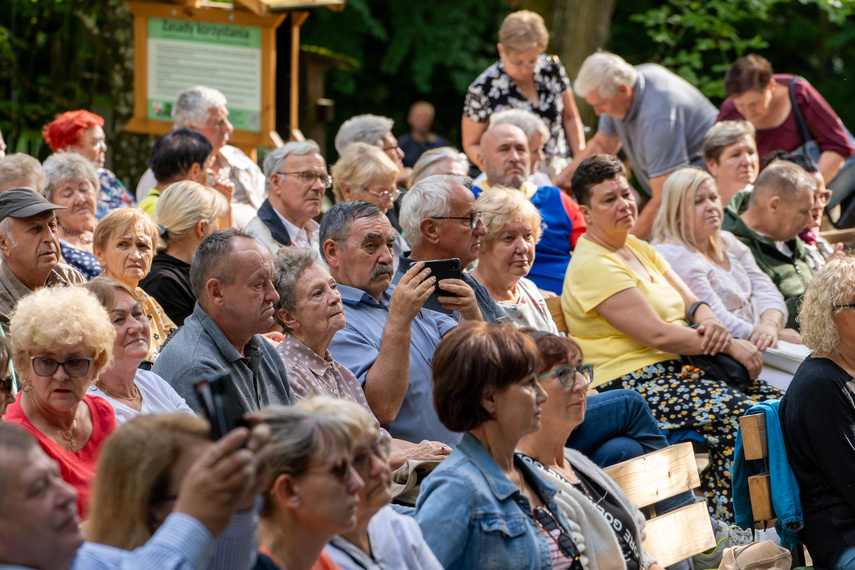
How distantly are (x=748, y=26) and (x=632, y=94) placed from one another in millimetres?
7304

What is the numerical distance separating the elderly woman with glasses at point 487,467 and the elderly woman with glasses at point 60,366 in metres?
0.97

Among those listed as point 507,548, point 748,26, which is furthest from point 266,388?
point 748,26

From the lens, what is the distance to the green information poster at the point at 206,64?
6.95 meters

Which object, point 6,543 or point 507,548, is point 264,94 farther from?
point 6,543

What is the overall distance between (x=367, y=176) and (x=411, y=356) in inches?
80.8

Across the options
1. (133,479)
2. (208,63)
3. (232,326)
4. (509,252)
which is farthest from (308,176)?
(133,479)

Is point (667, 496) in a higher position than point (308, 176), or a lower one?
lower

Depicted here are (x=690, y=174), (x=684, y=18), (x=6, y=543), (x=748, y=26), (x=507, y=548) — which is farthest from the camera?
(x=748, y=26)

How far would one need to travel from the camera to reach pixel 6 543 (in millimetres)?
1782

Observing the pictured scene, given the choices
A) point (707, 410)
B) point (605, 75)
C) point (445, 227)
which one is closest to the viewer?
point (445, 227)

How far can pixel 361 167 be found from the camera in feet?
18.7

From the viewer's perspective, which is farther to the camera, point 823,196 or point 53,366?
point 823,196

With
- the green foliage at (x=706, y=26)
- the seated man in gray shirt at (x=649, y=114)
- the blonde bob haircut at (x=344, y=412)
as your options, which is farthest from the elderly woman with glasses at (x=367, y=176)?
the green foliage at (x=706, y=26)

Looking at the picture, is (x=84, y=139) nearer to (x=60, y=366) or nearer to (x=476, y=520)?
(x=60, y=366)
